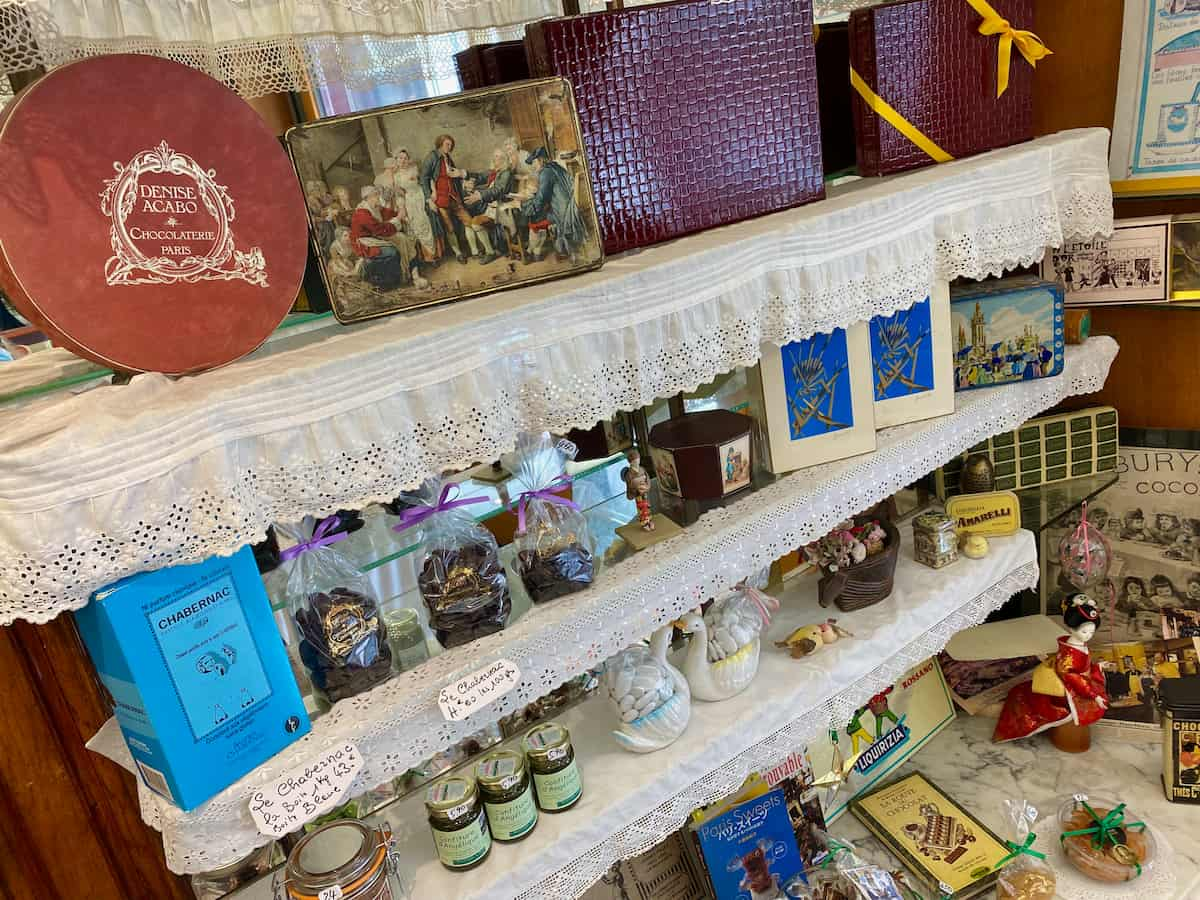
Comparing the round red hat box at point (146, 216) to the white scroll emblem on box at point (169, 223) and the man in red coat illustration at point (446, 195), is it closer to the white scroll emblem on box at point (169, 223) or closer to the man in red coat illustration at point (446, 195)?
the white scroll emblem on box at point (169, 223)

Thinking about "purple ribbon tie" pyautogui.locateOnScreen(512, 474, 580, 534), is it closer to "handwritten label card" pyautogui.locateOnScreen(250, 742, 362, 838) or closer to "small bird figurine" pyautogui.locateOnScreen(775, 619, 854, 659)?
"handwritten label card" pyautogui.locateOnScreen(250, 742, 362, 838)

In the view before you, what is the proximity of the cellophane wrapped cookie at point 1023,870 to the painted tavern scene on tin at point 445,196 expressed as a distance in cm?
123

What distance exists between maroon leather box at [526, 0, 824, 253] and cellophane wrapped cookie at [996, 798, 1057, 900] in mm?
1096

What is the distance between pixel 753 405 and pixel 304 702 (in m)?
0.76

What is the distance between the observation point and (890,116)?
Result: 4.06ft

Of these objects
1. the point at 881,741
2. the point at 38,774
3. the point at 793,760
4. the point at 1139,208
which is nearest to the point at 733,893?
the point at 793,760

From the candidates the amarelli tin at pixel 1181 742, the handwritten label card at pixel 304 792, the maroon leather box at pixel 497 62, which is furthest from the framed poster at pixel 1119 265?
the handwritten label card at pixel 304 792

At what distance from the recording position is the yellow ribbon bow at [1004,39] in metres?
1.27

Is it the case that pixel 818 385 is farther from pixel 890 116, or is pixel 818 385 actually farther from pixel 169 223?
pixel 169 223

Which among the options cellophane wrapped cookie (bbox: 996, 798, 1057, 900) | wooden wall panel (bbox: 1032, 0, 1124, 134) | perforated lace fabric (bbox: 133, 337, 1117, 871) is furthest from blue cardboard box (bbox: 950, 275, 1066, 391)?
cellophane wrapped cookie (bbox: 996, 798, 1057, 900)

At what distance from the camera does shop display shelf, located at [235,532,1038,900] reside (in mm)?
1023

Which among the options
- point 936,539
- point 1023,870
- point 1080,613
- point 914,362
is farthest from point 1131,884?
point 914,362

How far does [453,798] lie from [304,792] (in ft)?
0.80

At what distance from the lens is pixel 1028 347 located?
1.48 m
